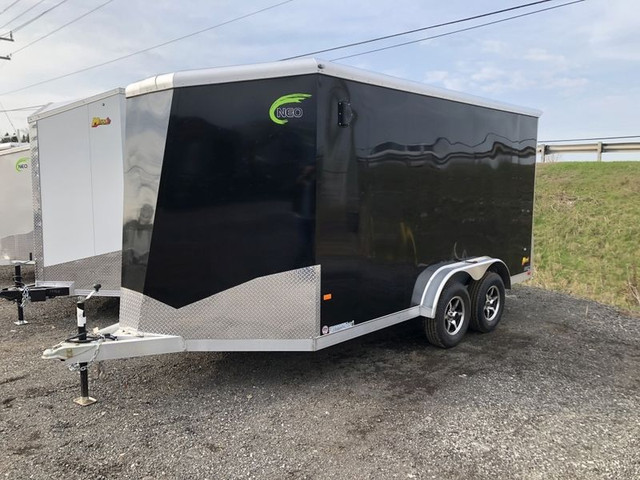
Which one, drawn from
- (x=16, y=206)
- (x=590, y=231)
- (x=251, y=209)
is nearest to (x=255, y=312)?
(x=251, y=209)

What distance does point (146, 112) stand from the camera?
4.08 metres

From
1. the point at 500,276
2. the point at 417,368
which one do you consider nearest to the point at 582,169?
the point at 500,276

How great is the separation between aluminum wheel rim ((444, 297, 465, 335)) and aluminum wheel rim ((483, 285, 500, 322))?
23.0 inches

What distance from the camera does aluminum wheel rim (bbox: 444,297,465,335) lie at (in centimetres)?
541

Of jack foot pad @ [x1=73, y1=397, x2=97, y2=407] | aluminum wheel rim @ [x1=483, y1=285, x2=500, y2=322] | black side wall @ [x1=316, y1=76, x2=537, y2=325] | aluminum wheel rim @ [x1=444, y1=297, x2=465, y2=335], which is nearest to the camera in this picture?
jack foot pad @ [x1=73, y1=397, x2=97, y2=407]

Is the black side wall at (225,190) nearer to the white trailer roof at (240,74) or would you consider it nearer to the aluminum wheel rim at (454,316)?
the white trailer roof at (240,74)

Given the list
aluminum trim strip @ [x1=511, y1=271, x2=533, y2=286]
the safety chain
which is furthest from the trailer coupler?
aluminum trim strip @ [x1=511, y1=271, x2=533, y2=286]

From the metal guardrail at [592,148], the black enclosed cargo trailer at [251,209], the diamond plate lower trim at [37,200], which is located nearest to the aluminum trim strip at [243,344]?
the black enclosed cargo trailer at [251,209]

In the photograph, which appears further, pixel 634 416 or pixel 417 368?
pixel 417 368

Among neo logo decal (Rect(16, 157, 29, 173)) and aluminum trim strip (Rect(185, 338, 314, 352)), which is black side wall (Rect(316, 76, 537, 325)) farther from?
neo logo decal (Rect(16, 157, 29, 173))

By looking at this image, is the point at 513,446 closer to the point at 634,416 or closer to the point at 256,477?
the point at 634,416

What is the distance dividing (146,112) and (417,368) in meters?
3.39

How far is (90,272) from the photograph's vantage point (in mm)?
6113

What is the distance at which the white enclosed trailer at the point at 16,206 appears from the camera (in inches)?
327
